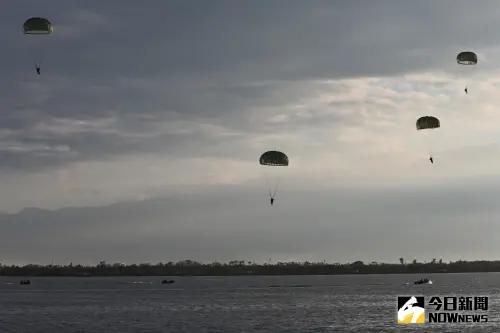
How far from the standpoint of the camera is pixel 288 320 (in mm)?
94438

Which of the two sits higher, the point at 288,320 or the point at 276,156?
the point at 276,156

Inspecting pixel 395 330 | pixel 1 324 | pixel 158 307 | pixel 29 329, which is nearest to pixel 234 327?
pixel 395 330

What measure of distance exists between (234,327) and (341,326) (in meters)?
12.3

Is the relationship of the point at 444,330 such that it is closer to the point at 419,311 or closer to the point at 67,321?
the point at 419,311

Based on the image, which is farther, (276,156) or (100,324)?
(100,324)

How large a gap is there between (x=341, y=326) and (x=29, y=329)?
3591 centimetres

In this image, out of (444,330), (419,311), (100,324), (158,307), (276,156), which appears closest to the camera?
(276,156)

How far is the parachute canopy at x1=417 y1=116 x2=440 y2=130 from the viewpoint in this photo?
265 feet

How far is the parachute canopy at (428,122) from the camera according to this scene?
8070 cm

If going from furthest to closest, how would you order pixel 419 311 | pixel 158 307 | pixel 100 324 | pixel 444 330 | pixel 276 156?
pixel 158 307 → pixel 419 311 → pixel 100 324 → pixel 444 330 → pixel 276 156

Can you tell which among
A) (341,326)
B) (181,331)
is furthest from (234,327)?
(341,326)

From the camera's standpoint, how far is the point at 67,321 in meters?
95.7

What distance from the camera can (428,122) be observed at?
81.6 metres

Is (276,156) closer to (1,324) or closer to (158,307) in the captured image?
(1,324)
